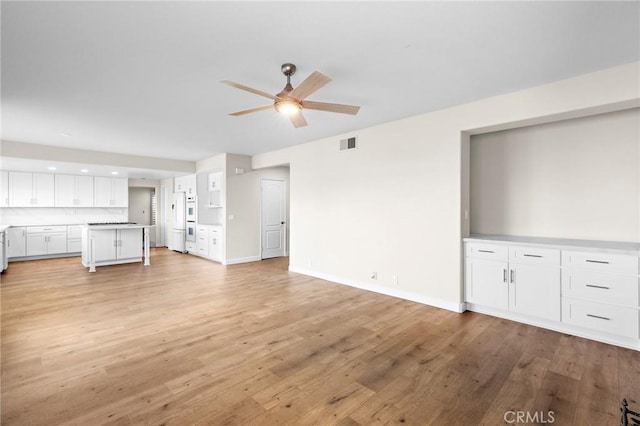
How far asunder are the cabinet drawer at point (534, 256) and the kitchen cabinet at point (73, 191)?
34.4ft

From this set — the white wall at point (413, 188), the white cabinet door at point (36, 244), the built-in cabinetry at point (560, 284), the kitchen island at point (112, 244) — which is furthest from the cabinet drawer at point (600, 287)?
the white cabinet door at point (36, 244)

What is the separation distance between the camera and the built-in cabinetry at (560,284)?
9.49ft

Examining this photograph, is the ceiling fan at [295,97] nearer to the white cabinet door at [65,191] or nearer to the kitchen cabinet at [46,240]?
the white cabinet door at [65,191]

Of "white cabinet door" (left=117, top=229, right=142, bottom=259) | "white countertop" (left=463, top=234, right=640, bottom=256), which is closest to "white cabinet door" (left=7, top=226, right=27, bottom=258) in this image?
"white cabinet door" (left=117, top=229, right=142, bottom=259)

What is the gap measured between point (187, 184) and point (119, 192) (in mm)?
2284

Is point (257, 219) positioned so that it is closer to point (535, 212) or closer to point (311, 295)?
point (311, 295)

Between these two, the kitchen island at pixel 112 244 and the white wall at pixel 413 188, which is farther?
the kitchen island at pixel 112 244

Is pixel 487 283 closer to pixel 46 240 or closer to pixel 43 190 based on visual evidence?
pixel 46 240

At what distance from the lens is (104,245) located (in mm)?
6820

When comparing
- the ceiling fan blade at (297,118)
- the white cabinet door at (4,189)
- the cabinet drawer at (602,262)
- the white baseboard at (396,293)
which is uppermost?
the ceiling fan blade at (297,118)

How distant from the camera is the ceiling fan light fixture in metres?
2.70

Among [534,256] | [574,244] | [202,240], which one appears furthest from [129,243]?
[574,244]

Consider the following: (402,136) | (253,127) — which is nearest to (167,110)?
(253,127)

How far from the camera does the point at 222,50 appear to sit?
250 centimetres
